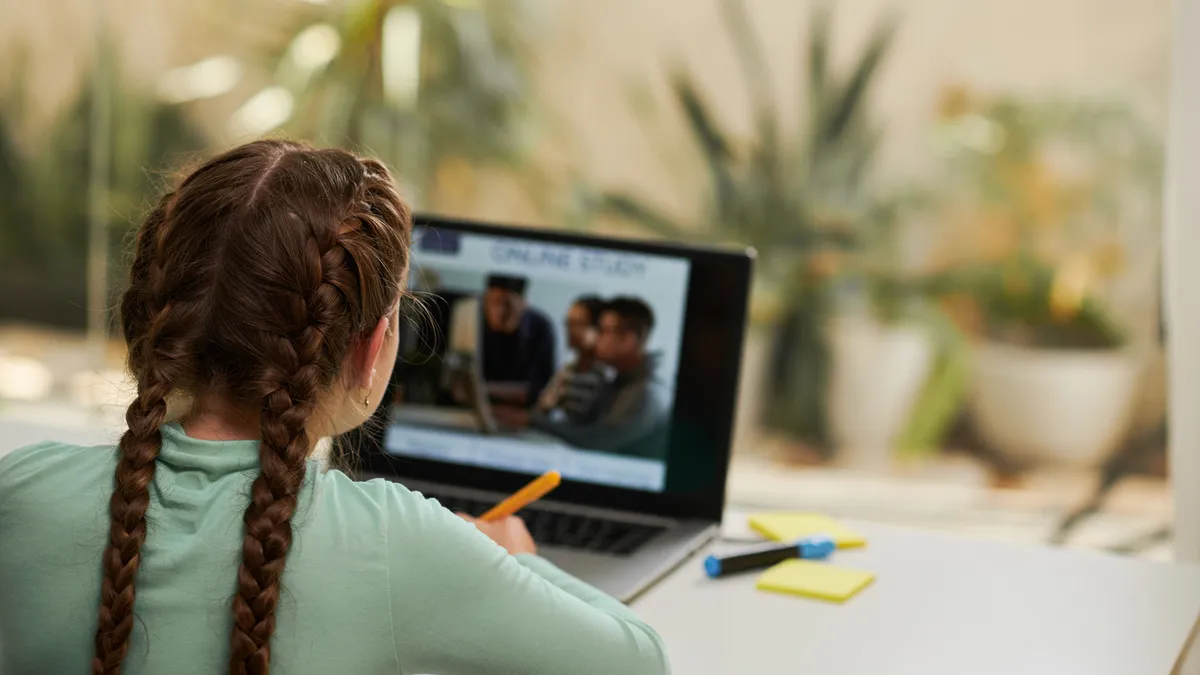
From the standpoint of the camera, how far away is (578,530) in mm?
1287

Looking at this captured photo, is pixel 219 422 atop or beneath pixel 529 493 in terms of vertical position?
atop

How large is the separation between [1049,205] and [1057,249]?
99mm

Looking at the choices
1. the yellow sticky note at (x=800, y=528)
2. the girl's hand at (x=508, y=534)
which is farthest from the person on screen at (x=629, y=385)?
the girl's hand at (x=508, y=534)

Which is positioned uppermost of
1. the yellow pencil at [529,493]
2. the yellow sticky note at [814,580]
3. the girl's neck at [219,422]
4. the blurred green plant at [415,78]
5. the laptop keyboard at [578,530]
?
the blurred green plant at [415,78]

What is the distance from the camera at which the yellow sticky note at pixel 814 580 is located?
114 centimetres

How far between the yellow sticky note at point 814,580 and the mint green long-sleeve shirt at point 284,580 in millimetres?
357

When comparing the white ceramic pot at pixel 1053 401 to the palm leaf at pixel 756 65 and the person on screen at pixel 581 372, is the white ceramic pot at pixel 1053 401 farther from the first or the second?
the person on screen at pixel 581 372

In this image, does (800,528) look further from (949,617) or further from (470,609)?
(470,609)

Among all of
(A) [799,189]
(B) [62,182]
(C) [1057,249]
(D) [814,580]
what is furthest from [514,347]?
(B) [62,182]

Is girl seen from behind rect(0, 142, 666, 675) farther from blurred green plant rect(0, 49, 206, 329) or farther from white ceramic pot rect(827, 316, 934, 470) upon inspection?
blurred green plant rect(0, 49, 206, 329)

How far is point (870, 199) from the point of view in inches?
112

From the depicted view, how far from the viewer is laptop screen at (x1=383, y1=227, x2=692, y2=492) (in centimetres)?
133

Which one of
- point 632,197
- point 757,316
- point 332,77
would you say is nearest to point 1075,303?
point 757,316

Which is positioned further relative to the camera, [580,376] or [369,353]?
[580,376]
